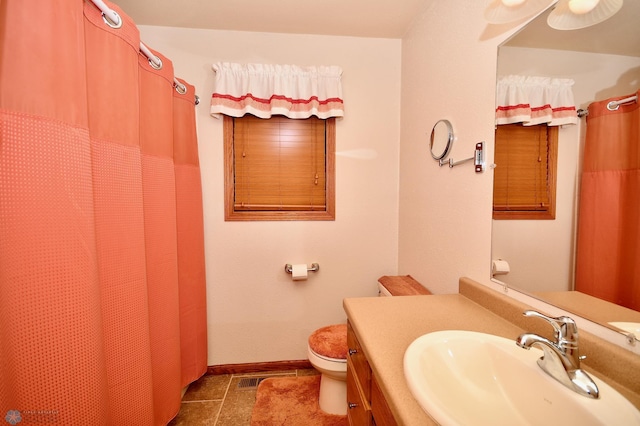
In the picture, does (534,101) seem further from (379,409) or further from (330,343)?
(330,343)

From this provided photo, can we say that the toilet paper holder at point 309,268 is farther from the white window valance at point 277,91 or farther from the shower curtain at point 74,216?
the white window valance at point 277,91

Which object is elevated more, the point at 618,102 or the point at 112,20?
the point at 112,20

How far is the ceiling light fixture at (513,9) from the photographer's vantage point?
78 cm

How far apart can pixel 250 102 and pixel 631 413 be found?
74.9 inches

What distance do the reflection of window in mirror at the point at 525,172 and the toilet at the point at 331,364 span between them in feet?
3.36

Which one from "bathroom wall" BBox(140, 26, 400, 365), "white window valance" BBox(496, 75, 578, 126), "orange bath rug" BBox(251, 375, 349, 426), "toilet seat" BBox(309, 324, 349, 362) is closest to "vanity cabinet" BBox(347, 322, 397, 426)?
"toilet seat" BBox(309, 324, 349, 362)

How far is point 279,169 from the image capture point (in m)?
1.80

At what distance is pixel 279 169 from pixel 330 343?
3.86 ft

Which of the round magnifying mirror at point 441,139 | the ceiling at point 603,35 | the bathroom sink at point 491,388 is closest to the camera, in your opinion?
the bathroom sink at point 491,388

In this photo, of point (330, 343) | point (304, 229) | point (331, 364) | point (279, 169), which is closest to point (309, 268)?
point (304, 229)

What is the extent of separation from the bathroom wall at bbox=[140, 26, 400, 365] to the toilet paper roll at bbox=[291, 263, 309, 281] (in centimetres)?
9

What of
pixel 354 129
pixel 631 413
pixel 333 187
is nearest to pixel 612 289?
pixel 631 413

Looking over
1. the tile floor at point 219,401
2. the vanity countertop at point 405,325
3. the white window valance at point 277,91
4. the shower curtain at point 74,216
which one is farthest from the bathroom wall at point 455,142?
the shower curtain at point 74,216

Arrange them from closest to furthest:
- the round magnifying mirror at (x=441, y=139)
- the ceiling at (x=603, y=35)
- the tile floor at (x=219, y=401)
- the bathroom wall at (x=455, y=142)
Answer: the ceiling at (x=603, y=35) → the bathroom wall at (x=455, y=142) → the round magnifying mirror at (x=441, y=139) → the tile floor at (x=219, y=401)
